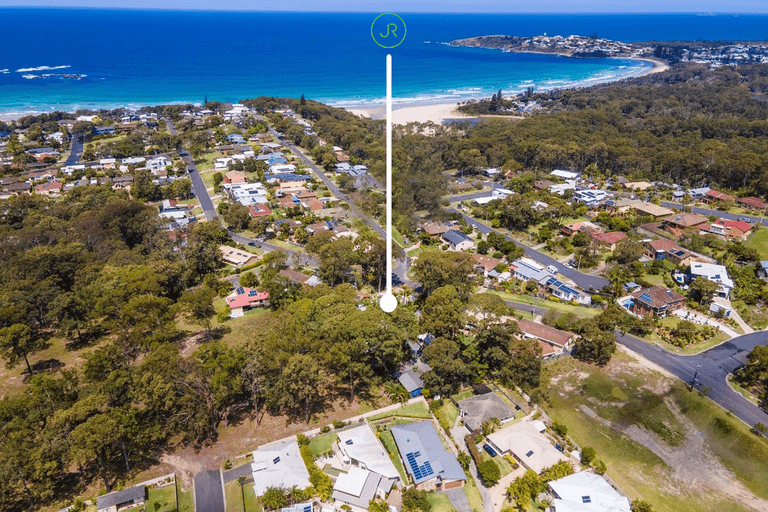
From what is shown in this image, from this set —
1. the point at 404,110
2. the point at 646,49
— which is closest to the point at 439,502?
the point at 404,110

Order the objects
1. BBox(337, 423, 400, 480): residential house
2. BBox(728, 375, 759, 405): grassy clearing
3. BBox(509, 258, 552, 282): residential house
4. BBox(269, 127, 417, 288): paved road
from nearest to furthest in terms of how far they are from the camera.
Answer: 1. BBox(337, 423, 400, 480): residential house
2. BBox(728, 375, 759, 405): grassy clearing
3. BBox(509, 258, 552, 282): residential house
4. BBox(269, 127, 417, 288): paved road

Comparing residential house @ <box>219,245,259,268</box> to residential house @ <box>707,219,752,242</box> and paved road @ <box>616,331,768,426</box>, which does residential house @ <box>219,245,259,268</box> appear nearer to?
paved road @ <box>616,331,768,426</box>

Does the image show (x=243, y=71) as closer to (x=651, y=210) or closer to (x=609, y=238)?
(x=651, y=210)

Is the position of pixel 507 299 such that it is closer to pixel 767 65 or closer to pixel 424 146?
pixel 424 146

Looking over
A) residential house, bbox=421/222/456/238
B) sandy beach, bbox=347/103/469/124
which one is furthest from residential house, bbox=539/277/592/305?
sandy beach, bbox=347/103/469/124

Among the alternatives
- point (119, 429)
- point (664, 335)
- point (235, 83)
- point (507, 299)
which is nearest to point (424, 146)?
point (507, 299)

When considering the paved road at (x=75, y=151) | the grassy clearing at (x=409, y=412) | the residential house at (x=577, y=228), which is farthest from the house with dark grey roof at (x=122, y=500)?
the paved road at (x=75, y=151)
